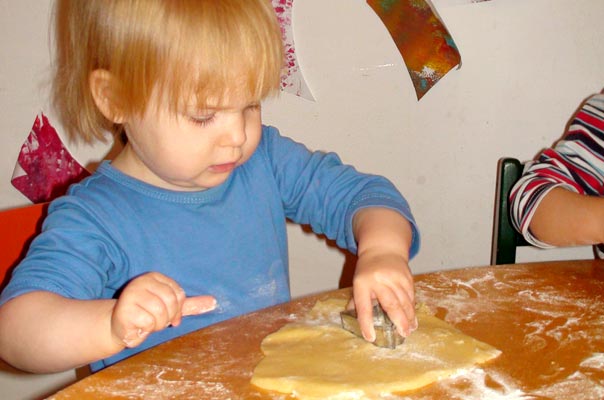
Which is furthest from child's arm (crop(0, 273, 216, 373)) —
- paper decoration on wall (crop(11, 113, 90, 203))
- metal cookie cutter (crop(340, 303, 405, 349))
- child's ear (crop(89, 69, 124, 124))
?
paper decoration on wall (crop(11, 113, 90, 203))

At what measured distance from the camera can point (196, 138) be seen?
0.83 m

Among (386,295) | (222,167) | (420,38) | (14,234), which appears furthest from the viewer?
(420,38)

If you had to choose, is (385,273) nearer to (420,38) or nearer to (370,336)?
(370,336)

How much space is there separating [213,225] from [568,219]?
21.7 inches

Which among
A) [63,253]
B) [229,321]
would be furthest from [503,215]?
[63,253]

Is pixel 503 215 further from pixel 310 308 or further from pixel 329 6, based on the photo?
pixel 329 6

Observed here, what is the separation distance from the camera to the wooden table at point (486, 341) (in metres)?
0.63

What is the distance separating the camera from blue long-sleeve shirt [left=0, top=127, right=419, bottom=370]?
86 centimetres

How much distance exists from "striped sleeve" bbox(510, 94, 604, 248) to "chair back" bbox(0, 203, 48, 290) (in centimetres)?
79

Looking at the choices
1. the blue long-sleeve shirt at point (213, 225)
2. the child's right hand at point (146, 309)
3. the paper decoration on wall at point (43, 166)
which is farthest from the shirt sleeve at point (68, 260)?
the paper decoration on wall at point (43, 166)

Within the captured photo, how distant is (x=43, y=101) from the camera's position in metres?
1.63

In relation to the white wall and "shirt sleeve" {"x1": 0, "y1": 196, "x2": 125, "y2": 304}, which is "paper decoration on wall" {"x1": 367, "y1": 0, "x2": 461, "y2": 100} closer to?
the white wall

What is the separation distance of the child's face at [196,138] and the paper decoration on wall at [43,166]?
0.82 meters

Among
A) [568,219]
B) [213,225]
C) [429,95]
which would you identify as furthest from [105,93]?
[429,95]
